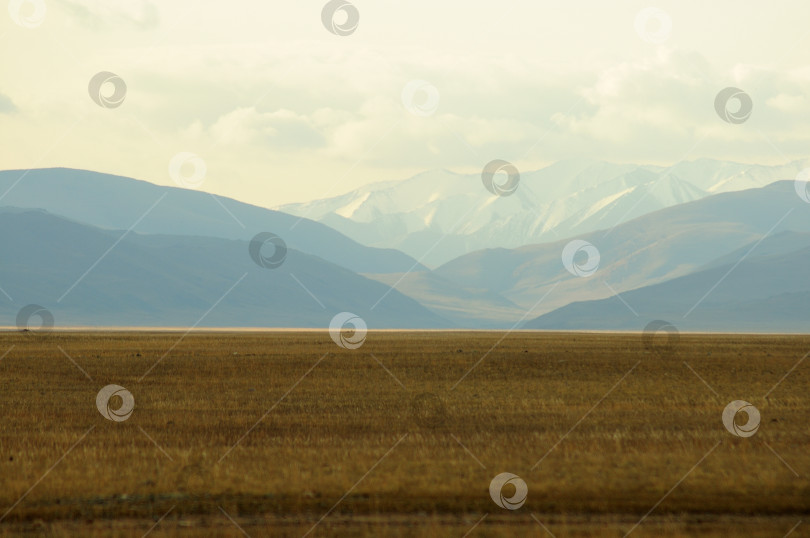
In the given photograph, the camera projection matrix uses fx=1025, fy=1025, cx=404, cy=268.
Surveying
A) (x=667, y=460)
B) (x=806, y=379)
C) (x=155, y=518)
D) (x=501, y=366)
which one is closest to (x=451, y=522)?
(x=155, y=518)

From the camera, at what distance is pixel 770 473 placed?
29172 mm

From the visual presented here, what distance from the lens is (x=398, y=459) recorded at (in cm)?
3094

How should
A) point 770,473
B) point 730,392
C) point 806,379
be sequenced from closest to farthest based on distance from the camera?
1. point 770,473
2. point 730,392
3. point 806,379

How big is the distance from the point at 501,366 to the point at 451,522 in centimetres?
4913

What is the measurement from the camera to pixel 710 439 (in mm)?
35469

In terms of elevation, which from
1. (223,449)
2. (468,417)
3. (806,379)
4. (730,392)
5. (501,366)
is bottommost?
(223,449)

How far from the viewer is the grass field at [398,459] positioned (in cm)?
2456

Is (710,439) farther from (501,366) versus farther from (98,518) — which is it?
(501,366)

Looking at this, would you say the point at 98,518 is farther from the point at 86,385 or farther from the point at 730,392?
the point at 730,392

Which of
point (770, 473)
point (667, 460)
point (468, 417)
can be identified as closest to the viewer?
point (770, 473)

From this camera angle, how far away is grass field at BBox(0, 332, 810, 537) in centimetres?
2456

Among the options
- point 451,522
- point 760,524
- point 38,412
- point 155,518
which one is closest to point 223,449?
point 155,518

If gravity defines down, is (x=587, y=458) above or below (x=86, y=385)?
below

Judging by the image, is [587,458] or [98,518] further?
[587,458]
